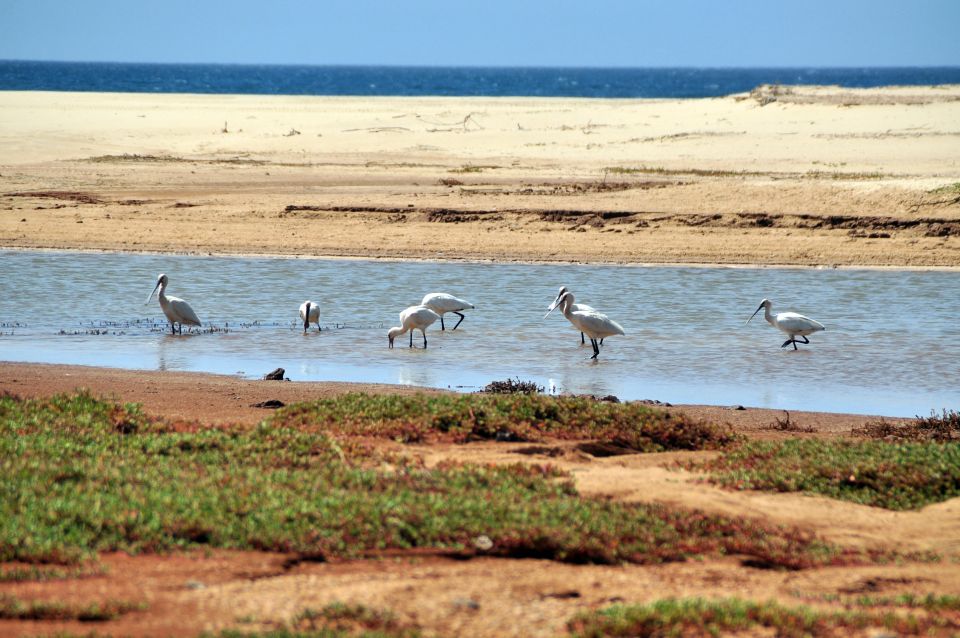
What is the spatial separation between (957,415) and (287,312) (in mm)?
8918

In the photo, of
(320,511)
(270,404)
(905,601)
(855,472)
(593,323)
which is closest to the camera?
(905,601)

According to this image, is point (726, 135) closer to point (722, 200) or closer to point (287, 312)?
point (722, 200)

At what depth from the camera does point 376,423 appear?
857cm

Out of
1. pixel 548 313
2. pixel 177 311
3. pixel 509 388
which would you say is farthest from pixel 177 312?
Result: pixel 509 388

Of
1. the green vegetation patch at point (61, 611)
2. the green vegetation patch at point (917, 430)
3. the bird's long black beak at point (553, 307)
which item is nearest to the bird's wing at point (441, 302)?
the bird's long black beak at point (553, 307)

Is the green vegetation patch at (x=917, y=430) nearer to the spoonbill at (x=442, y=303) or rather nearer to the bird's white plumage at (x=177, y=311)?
the spoonbill at (x=442, y=303)

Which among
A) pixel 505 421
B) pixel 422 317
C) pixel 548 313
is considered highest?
pixel 505 421

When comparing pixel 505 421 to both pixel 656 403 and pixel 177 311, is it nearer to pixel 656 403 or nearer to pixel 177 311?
pixel 656 403

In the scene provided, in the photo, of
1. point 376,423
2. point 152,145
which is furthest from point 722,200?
point 152,145

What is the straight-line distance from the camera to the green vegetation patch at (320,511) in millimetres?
5953

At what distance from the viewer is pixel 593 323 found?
1375 centimetres

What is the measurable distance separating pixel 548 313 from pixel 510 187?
35.1 feet

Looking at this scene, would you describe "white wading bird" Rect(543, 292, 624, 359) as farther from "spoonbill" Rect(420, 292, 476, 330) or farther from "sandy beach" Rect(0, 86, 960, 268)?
"sandy beach" Rect(0, 86, 960, 268)

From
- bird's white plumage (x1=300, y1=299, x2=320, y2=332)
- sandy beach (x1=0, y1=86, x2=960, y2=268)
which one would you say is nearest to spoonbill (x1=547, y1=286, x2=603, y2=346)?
bird's white plumage (x1=300, y1=299, x2=320, y2=332)
